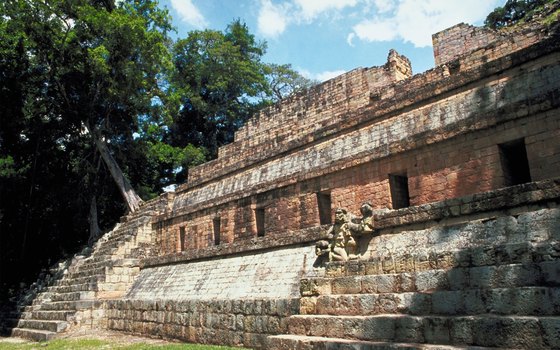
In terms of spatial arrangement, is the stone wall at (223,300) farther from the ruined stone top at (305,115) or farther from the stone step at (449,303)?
the ruined stone top at (305,115)

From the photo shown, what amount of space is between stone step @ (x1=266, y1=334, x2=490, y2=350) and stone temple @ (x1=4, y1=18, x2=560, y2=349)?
0.12ft

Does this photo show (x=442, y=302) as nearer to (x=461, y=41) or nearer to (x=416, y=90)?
(x=416, y=90)

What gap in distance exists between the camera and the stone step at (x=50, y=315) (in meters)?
13.7

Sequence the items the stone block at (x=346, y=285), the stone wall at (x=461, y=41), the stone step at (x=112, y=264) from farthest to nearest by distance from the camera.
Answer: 1. the stone step at (x=112, y=264)
2. the stone wall at (x=461, y=41)
3. the stone block at (x=346, y=285)

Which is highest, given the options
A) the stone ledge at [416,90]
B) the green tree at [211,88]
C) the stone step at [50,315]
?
the green tree at [211,88]

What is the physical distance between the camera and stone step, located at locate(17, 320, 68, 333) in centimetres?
1316

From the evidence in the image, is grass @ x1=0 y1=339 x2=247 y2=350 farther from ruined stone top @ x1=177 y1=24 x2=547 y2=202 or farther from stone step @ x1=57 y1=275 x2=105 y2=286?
ruined stone top @ x1=177 y1=24 x2=547 y2=202

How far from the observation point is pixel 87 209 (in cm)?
2539

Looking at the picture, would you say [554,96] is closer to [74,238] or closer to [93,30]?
[93,30]

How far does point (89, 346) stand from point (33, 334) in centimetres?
412

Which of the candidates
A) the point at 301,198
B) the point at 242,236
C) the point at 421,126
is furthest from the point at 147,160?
the point at 421,126

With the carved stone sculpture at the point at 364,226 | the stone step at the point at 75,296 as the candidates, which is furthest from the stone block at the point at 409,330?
the stone step at the point at 75,296

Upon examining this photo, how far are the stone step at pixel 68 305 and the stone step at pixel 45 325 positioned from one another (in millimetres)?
625

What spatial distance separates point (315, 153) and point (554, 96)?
639 cm
